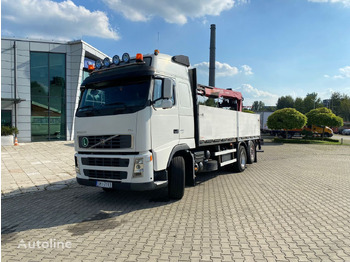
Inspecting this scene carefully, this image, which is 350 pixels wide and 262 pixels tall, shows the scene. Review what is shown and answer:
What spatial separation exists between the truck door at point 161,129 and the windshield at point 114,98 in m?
0.26

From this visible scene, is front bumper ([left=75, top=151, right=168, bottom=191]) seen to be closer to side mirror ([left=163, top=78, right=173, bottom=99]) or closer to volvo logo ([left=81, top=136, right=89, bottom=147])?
volvo logo ([left=81, top=136, right=89, bottom=147])

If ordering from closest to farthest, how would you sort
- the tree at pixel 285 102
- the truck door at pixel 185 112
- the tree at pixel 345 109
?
1. the truck door at pixel 185 112
2. the tree at pixel 345 109
3. the tree at pixel 285 102

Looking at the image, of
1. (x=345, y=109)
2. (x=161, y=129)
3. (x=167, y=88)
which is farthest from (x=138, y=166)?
(x=345, y=109)

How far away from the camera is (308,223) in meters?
4.44

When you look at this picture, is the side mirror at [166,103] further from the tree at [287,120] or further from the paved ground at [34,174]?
the tree at [287,120]

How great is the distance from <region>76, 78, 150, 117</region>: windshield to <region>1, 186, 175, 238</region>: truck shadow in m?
2.06

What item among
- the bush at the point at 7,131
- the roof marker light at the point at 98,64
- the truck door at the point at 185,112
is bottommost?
the bush at the point at 7,131

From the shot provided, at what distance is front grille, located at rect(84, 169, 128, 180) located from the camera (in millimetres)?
4925

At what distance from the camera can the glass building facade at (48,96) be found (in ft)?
65.6

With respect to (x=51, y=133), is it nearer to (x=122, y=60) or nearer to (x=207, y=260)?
(x=122, y=60)

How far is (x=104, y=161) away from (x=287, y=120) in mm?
23492

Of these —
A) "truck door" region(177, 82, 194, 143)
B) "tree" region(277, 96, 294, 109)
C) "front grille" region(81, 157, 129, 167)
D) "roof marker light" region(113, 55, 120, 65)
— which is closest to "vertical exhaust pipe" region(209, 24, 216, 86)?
"truck door" region(177, 82, 194, 143)

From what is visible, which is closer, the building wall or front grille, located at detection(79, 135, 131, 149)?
front grille, located at detection(79, 135, 131, 149)

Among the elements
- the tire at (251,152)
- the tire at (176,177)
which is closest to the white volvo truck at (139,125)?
the tire at (176,177)
